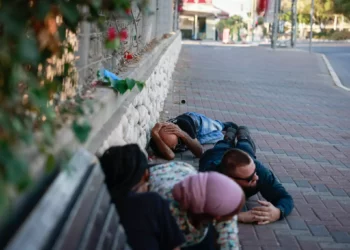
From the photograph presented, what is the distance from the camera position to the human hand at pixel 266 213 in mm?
4438

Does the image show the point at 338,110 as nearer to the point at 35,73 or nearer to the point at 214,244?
the point at 214,244

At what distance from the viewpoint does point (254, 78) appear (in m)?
15.0

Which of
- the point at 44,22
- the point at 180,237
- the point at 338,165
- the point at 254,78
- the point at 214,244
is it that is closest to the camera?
the point at 44,22

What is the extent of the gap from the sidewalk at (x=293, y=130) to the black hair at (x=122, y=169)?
1.33 metres

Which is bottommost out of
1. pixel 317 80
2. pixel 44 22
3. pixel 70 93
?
pixel 317 80

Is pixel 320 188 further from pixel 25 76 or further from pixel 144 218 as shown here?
pixel 25 76

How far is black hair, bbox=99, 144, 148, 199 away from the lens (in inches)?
118

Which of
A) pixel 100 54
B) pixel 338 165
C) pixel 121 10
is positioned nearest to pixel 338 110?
pixel 338 165

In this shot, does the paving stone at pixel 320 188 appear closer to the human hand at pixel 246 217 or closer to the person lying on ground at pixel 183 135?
the human hand at pixel 246 217

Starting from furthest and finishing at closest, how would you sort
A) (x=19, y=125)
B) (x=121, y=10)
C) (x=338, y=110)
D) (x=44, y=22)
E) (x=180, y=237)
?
1. (x=338, y=110)
2. (x=180, y=237)
3. (x=121, y=10)
4. (x=44, y=22)
5. (x=19, y=125)

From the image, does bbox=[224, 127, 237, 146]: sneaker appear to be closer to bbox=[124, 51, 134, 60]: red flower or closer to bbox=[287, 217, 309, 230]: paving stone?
bbox=[124, 51, 134, 60]: red flower

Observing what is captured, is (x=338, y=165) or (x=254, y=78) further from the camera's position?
(x=254, y=78)

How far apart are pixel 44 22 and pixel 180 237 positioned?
53.2 inches

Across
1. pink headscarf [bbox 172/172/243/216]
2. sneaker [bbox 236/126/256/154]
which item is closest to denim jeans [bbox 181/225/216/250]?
pink headscarf [bbox 172/172/243/216]
